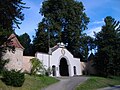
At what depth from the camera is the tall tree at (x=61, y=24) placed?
56.5m

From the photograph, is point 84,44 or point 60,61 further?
point 84,44

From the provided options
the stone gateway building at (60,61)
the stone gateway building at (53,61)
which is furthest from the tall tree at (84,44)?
the stone gateway building at (60,61)

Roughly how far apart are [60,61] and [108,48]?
9.46 m

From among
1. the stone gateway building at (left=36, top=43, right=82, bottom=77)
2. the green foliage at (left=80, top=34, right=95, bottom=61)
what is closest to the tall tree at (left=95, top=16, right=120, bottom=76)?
the stone gateway building at (left=36, top=43, right=82, bottom=77)

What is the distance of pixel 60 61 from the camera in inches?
2004

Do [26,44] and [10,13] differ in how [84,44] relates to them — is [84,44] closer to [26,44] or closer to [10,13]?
[26,44]

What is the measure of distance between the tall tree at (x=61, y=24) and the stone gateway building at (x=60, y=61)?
244 inches

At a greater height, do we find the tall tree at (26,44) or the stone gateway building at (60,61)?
the tall tree at (26,44)

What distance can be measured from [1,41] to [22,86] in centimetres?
532

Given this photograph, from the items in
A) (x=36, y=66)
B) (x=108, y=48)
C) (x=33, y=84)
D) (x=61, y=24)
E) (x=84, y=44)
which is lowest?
(x=33, y=84)

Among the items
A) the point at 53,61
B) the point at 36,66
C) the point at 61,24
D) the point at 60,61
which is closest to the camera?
the point at 36,66

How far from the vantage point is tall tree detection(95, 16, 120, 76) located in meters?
48.6

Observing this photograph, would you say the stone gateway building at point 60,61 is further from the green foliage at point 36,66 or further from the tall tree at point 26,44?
the tall tree at point 26,44

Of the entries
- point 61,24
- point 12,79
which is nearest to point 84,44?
point 61,24
